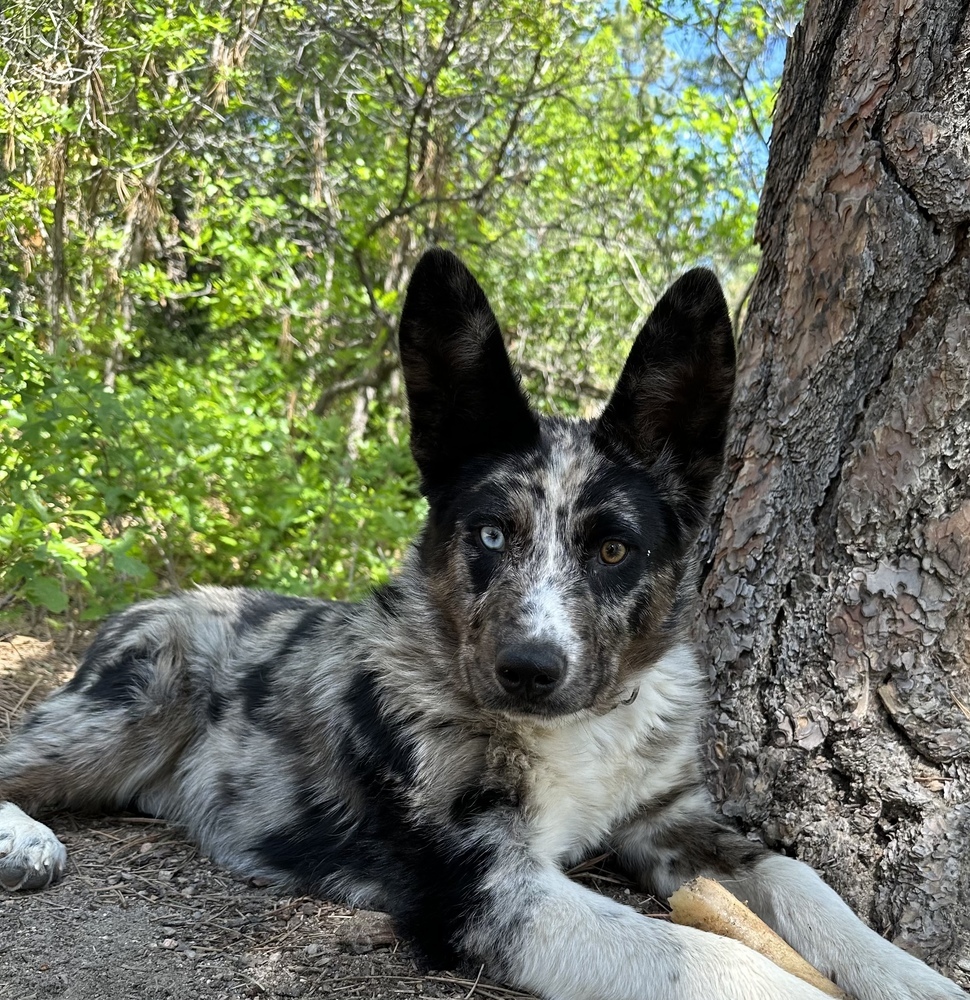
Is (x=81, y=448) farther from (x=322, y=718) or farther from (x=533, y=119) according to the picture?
(x=533, y=119)

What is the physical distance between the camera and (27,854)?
3010mm

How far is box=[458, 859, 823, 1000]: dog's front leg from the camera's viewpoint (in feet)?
7.75

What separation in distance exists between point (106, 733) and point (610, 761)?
6.36 ft

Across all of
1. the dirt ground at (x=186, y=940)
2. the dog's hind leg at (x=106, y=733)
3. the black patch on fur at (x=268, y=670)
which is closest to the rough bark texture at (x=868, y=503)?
the dirt ground at (x=186, y=940)

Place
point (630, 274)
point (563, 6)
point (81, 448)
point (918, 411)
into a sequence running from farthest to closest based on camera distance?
point (630, 274)
point (563, 6)
point (81, 448)
point (918, 411)

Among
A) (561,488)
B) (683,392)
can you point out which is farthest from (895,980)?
(683,392)

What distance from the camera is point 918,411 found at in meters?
2.91

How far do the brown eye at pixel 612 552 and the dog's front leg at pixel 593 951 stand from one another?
0.93m

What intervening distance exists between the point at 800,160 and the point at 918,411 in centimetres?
A: 103

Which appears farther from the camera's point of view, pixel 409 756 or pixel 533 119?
pixel 533 119

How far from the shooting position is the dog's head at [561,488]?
2815 millimetres

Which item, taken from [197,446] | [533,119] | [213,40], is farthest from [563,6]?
[197,446]

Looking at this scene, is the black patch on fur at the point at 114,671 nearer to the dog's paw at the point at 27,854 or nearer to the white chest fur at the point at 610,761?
the dog's paw at the point at 27,854

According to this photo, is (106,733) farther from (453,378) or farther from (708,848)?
(708,848)
